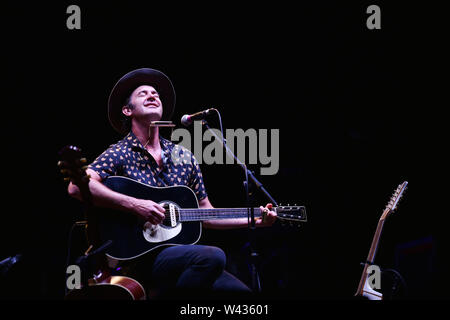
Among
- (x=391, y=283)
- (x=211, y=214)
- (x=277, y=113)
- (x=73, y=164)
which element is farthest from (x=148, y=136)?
(x=391, y=283)

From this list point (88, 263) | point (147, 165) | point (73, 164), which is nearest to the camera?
point (88, 263)

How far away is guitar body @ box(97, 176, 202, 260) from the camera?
8.99 ft

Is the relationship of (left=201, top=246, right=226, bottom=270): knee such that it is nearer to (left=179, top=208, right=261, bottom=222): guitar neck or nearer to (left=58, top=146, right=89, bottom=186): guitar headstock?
(left=179, top=208, right=261, bottom=222): guitar neck

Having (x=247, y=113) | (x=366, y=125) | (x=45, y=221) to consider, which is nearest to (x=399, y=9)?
(x=366, y=125)

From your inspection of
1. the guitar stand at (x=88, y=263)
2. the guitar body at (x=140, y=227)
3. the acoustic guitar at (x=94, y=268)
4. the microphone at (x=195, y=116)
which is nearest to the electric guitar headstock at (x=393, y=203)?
the guitar body at (x=140, y=227)

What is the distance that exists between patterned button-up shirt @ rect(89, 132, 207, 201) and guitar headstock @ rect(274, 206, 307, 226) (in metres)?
0.74

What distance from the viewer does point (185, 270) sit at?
104 inches

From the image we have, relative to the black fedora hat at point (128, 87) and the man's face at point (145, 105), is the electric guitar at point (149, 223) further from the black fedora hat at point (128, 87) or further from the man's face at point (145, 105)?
the black fedora hat at point (128, 87)

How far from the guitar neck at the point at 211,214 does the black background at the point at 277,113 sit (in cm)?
89

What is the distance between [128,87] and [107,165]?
3.21ft

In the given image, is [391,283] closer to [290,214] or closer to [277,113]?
[290,214]

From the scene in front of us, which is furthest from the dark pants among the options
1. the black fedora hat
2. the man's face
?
the black fedora hat

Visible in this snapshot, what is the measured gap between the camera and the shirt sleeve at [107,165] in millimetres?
2957

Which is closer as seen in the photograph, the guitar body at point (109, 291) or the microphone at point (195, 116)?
the guitar body at point (109, 291)
